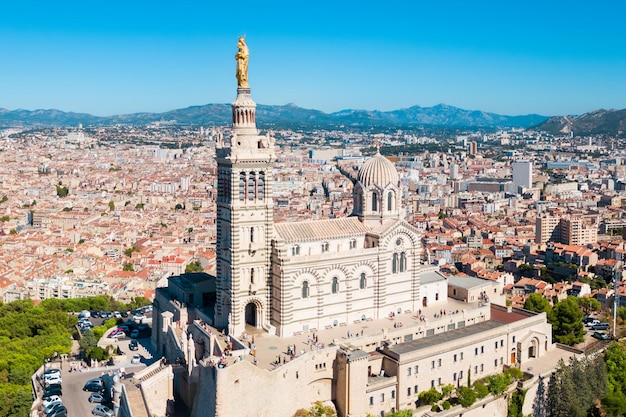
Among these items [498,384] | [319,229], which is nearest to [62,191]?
[319,229]

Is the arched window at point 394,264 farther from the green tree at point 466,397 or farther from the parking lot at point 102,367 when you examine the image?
the parking lot at point 102,367

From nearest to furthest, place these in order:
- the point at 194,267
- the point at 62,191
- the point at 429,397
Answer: the point at 429,397 → the point at 194,267 → the point at 62,191

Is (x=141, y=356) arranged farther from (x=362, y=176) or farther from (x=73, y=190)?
(x=73, y=190)

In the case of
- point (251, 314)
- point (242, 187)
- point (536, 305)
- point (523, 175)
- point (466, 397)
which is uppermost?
point (242, 187)

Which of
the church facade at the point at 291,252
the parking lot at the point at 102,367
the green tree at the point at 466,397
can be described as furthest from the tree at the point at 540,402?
the parking lot at the point at 102,367

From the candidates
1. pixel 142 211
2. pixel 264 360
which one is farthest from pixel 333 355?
pixel 142 211

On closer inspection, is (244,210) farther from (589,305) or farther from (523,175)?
(523,175)

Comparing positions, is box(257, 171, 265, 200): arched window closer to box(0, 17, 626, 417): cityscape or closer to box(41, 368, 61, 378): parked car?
box(0, 17, 626, 417): cityscape
